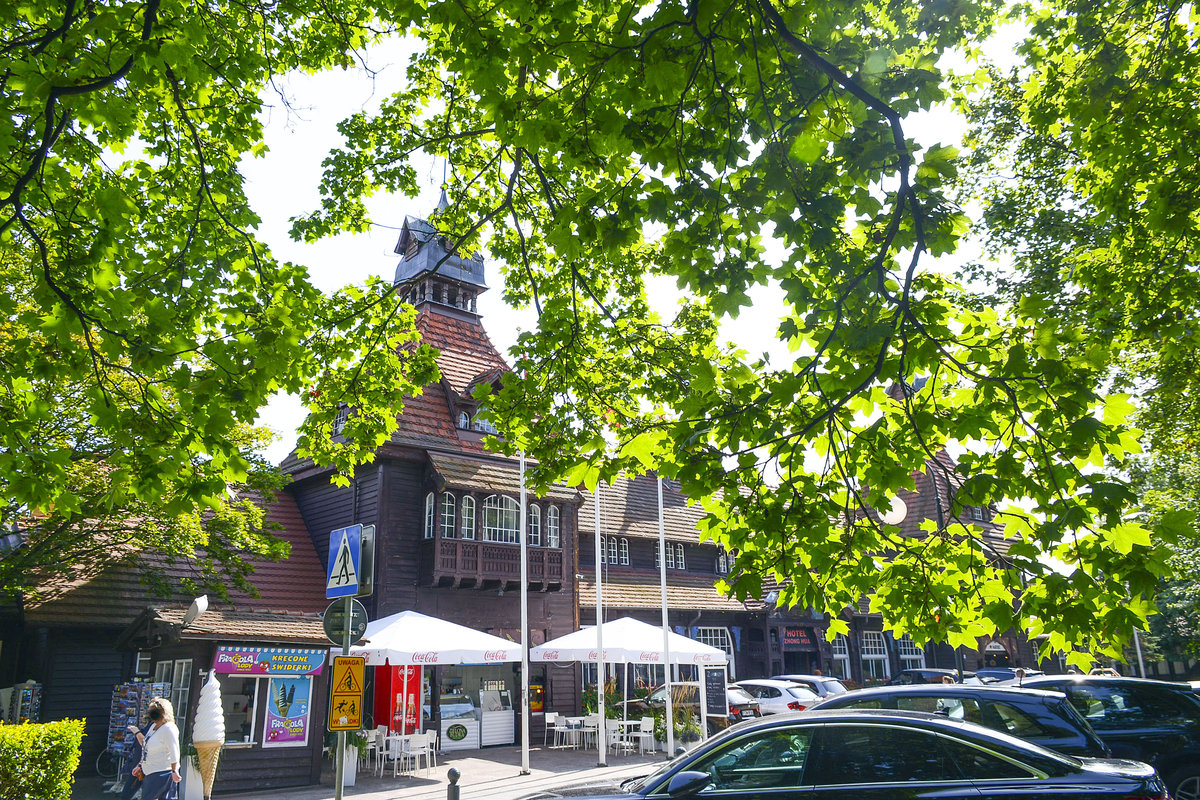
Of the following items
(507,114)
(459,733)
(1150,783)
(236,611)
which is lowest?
(459,733)

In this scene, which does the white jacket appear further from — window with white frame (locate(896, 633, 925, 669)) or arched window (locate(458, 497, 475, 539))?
window with white frame (locate(896, 633, 925, 669))

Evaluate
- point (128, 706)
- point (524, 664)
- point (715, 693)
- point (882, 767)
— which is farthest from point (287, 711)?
point (882, 767)

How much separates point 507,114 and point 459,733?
1874 centimetres

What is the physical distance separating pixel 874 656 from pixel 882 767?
32664mm

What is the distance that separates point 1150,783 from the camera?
5559 millimetres

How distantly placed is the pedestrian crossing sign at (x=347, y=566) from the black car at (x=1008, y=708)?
5189 mm

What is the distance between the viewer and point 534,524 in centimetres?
2359

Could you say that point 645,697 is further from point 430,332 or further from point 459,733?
point 430,332

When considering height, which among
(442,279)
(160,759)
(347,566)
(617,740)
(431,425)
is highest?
(442,279)

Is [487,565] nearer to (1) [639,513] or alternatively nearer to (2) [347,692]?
(1) [639,513]

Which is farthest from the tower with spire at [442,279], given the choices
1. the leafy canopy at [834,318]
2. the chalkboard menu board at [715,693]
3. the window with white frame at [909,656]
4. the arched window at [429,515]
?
the window with white frame at [909,656]

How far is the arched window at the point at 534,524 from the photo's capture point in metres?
23.4

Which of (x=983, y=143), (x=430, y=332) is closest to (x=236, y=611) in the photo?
(x=430, y=332)

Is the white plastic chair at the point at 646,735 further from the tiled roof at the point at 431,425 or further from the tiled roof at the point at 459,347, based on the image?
the tiled roof at the point at 459,347
